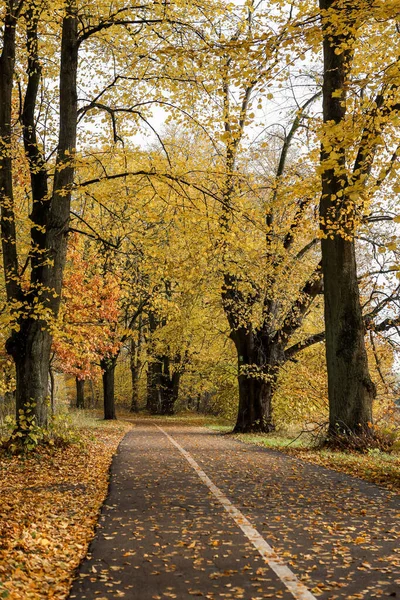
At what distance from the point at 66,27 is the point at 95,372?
798 inches

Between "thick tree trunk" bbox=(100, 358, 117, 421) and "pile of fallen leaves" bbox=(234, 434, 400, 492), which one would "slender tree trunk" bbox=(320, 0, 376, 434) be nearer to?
"pile of fallen leaves" bbox=(234, 434, 400, 492)

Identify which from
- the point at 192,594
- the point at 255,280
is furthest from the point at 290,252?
the point at 192,594

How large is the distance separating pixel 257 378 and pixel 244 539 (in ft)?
55.6

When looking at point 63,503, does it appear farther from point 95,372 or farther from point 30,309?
point 95,372

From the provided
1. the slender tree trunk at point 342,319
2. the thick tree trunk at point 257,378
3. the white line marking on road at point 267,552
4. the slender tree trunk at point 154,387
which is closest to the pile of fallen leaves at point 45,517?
the white line marking on road at point 267,552

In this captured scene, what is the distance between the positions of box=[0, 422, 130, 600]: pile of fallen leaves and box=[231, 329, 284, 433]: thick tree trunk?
36.3 feet

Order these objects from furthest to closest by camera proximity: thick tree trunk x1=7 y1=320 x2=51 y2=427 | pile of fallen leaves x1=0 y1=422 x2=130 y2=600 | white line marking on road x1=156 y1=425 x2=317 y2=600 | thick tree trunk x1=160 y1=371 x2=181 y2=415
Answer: thick tree trunk x1=160 y1=371 x2=181 y2=415, thick tree trunk x1=7 y1=320 x2=51 y2=427, pile of fallen leaves x1=0 y1=422 x2=130 y2=600, white line marking on road x1=156 y1=425 x2=317 y2=600

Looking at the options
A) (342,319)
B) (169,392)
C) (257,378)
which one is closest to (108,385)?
(169,392)

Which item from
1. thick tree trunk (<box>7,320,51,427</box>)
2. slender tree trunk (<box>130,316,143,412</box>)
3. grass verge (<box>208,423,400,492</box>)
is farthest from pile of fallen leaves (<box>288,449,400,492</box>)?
slender tree trunk (<box>130,316,143,412</box>)

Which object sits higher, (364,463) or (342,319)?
(342,319)

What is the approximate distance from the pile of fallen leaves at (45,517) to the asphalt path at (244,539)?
22cm

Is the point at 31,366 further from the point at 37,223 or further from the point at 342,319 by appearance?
the point at 342,319

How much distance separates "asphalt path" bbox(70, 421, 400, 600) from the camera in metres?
4.48

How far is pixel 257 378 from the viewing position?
2267 cm
